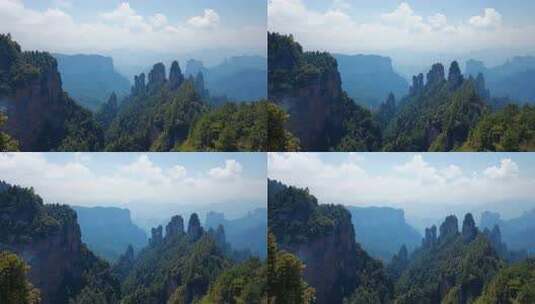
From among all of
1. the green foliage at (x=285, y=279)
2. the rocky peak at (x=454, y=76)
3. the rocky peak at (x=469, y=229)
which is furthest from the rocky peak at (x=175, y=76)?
the rocky peak at (x=469, y=229)

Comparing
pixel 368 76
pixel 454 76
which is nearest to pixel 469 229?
pixel 454 76

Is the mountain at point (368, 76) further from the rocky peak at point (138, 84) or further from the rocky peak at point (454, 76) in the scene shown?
the rocky peak at point (138, 84)

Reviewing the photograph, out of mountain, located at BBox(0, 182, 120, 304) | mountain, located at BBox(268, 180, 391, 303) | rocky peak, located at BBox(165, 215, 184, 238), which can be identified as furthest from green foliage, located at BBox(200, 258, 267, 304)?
mountain, located at BBox(0, 182, 120, 304)

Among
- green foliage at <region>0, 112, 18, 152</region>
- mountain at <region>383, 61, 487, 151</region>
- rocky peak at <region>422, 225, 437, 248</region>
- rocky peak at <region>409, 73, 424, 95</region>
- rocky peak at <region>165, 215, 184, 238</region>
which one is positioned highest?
rocky peak at <region>409, 73, 424, 95</region>

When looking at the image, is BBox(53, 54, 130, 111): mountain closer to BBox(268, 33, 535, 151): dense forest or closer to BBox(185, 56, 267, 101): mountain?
BBox(185, 56, 267, 101): mountain

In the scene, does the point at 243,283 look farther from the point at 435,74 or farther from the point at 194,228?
the point at 435,74

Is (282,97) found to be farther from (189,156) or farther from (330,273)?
(330,273)
